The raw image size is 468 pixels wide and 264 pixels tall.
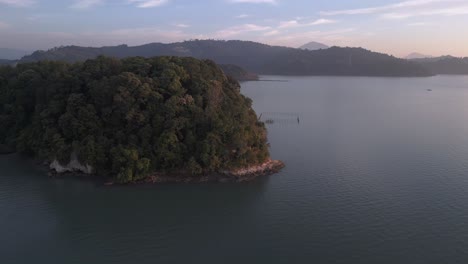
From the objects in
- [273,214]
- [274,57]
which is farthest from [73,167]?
[274,57]

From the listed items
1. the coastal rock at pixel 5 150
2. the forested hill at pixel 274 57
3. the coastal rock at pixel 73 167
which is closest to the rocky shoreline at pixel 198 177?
the coastal rock at pixel 73 167

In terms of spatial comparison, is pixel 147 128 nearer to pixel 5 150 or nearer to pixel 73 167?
pixel 73 167

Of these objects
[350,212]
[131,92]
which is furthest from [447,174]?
[131,92]

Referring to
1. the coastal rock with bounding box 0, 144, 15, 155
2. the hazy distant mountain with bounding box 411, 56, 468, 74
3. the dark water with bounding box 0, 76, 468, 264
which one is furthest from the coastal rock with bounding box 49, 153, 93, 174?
the hazy distant mountain with bounding box 411, 56, 468, 74

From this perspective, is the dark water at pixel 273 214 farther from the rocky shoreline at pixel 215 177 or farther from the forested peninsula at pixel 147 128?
the forested peninsula at pixel 147 128

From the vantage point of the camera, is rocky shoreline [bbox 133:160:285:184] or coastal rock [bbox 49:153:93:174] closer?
rocky shoreline [bbox 133:160:285:184]

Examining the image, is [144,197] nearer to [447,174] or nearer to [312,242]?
[312,242]

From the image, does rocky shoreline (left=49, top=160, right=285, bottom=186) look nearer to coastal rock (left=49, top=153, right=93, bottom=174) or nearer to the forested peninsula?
the forested peninsula
